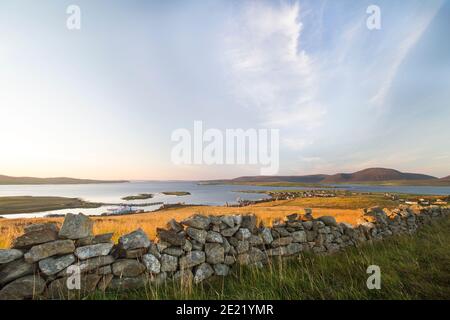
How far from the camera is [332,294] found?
365cm

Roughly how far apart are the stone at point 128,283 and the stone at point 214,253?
125 cm

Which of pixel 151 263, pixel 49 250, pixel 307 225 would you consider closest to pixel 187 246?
pixel 151 263

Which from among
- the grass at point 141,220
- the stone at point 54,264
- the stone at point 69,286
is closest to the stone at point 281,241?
the grass at point 141,220

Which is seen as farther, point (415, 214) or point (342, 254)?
point (415, 214)

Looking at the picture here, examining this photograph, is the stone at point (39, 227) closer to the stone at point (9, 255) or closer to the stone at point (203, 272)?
the stone at point (9, 255)

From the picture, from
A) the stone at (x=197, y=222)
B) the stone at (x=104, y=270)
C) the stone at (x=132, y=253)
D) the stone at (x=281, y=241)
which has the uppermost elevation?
the stone at (x=197, y=222)

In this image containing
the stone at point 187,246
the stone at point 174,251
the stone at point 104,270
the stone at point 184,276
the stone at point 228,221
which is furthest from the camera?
the stone at point 228,221

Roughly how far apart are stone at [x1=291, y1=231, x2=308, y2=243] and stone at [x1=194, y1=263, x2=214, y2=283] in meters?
2.52

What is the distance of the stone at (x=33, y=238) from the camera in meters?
3.13

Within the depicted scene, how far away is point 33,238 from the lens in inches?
125

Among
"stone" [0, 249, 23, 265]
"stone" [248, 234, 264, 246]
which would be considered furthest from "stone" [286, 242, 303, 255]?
"stone" [0, 249, 23, 265]
